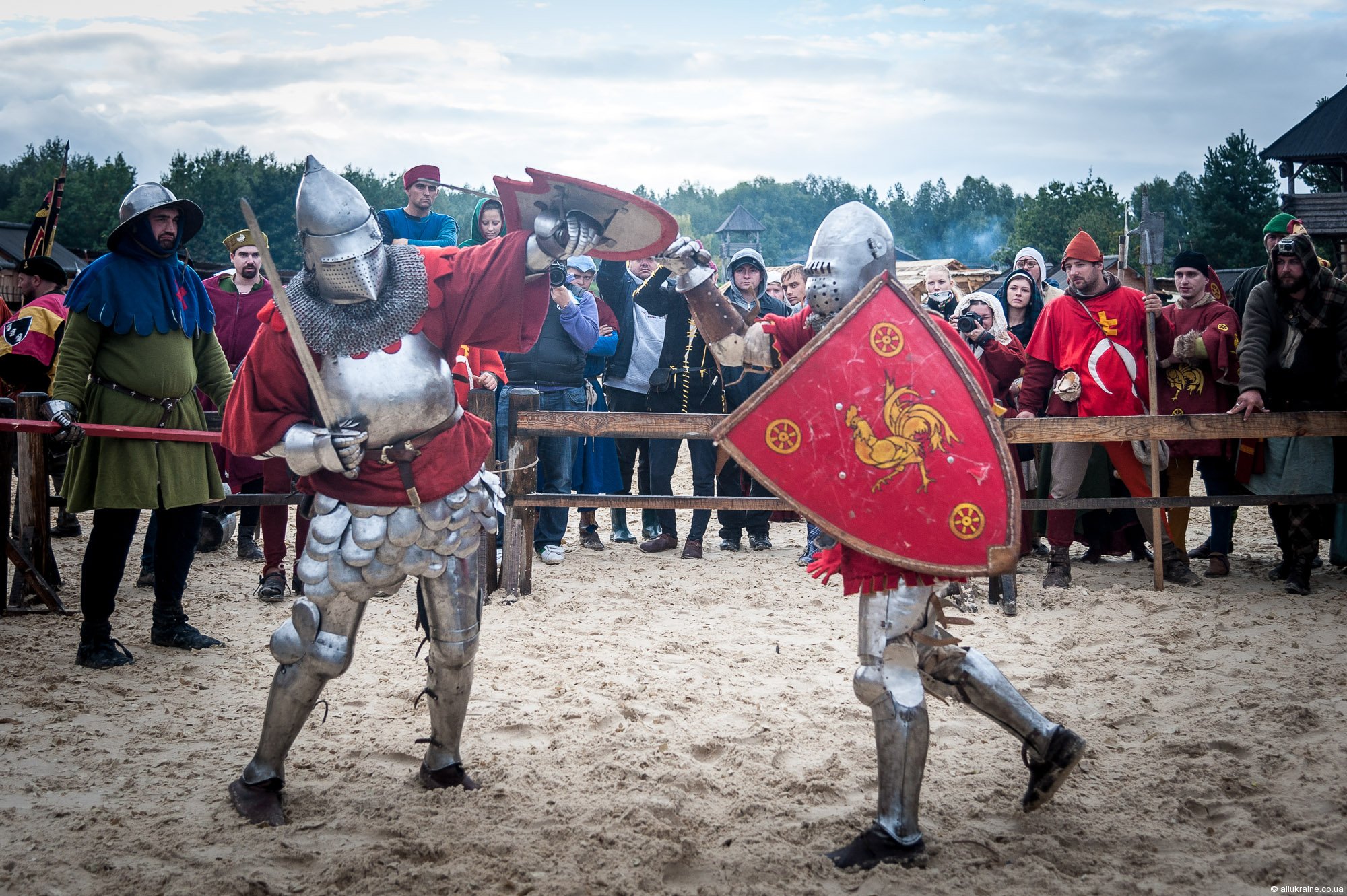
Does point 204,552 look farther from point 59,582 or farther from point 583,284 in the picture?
point 583,284

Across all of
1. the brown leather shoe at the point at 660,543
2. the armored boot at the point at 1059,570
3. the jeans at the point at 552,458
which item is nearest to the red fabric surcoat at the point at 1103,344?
the armored boot at the point at 1059,570

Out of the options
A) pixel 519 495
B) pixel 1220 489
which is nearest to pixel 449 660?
pixel 519 495

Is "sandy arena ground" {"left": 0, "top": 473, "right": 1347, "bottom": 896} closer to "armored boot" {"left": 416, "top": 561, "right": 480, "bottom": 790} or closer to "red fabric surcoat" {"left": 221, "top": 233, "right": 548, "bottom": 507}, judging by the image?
"armored boot" {"left": 416, "top": 561, "right": 480, "bottom": 790}

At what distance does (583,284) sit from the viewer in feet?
25.1

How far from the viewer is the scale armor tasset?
307 cm

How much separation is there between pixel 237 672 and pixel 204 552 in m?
2.69

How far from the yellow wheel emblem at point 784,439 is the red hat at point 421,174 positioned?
3905 millimetres

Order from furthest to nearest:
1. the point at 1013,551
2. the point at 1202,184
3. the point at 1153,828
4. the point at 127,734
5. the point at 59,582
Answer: the point at 1202,184, the point at 59,582, the point at 127,734, the point at 1153,828, the point at 1013,551

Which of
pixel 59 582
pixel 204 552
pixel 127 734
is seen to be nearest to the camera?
pixel 127 734

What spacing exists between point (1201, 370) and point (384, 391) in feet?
16.6

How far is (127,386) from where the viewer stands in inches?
177

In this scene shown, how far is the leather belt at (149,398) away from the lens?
4.50 m

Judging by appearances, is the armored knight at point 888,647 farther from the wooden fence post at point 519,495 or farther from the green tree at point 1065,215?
the green tree at point 1065,215

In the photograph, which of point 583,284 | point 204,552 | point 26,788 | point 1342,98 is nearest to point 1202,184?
point 1342,98
